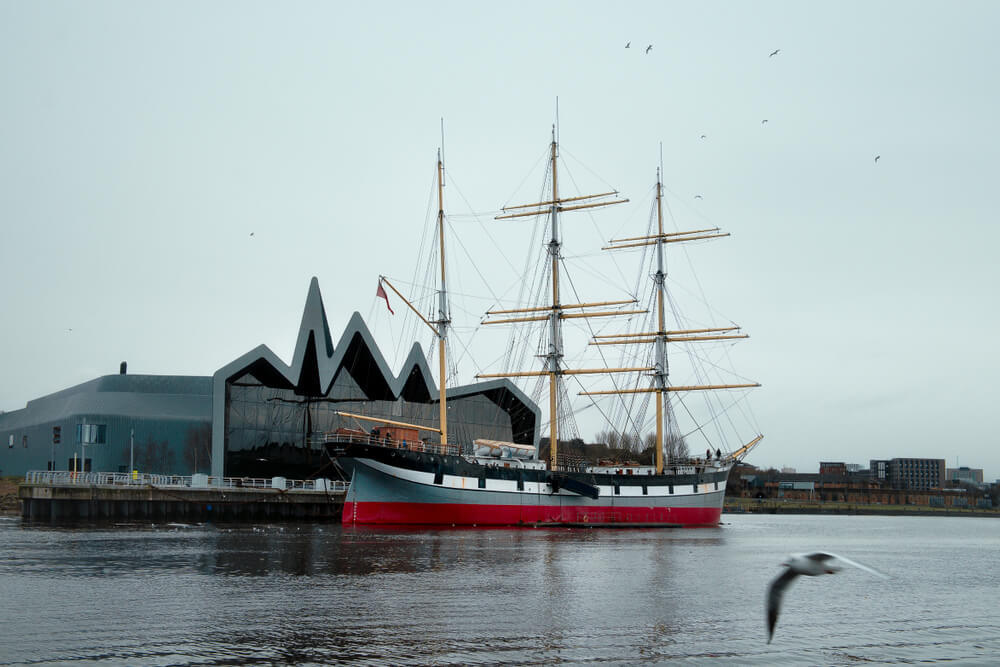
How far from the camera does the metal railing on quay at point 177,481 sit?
58906mm

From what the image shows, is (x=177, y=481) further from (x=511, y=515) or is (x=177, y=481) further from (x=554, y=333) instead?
(x=554, y=333)

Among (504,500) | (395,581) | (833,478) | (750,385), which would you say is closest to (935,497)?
(833,478)

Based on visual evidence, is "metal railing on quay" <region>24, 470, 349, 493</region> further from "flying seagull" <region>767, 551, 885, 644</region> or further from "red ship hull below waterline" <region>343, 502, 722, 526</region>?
"flying seagull" <region>767, 551, 885, 644</region>

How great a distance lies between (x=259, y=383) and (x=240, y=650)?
55.6 metres

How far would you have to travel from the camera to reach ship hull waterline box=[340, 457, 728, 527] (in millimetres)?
53094

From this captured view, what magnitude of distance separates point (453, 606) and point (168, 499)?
41085 mm

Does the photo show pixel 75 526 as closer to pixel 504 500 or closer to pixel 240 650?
pixel 504 500

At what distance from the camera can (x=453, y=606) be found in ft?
69.5

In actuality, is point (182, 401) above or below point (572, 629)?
above

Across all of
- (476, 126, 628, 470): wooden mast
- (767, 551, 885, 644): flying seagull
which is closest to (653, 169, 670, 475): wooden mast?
(476, 126, 628, 470): wooden mast

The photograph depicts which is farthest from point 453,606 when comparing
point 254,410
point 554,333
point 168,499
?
point 254,410

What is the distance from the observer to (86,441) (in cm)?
7250

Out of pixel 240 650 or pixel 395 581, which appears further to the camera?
pixel 395 581

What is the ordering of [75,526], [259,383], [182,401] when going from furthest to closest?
[182,401]
[259,383]
[75,526]
